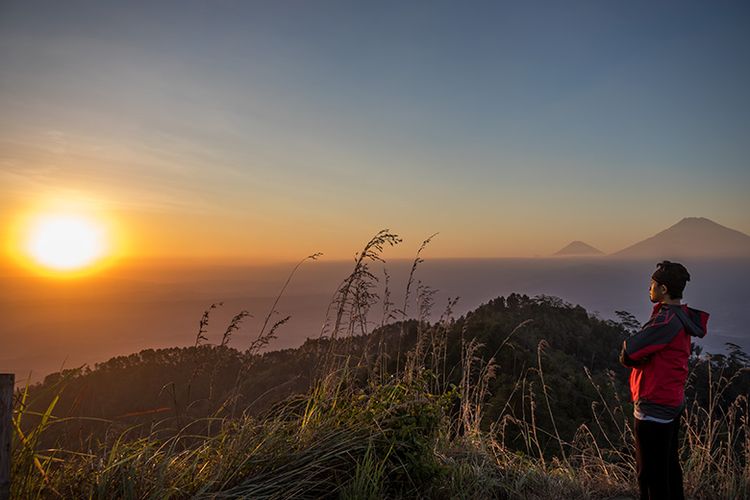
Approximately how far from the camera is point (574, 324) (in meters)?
26.0

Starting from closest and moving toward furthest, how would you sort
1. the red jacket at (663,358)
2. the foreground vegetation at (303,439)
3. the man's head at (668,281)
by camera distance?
the foreground vegetation at (303,439) → the red jacket at (663,358) → the man's head at (668,281)

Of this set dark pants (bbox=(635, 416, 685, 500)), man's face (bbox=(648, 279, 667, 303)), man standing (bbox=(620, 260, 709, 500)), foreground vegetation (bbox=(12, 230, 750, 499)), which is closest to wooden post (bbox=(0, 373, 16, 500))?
foreground vegetation (bbox=(12, 230, 750, 499))

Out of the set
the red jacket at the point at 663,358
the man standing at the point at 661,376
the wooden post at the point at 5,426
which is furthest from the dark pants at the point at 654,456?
the wooden post at the point at 5,426

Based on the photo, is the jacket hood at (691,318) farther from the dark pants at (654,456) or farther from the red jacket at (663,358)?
the dark pants at (654,456)

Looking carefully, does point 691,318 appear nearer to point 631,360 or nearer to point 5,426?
point 631,360

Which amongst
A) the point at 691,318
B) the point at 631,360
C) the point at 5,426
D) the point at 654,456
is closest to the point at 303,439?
the point at 5,426

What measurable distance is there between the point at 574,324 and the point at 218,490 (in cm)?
2650

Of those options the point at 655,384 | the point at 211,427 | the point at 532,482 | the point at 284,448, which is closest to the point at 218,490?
the point at 284,448

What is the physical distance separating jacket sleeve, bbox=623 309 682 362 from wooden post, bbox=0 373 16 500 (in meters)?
3.64

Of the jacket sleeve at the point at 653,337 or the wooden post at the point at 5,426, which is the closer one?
the wooden post at the point at 5,426

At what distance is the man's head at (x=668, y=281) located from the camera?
3367 millimetres

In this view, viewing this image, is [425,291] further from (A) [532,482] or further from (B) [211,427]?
(B) [211,427]

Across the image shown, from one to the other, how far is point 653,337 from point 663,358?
0.18 metres

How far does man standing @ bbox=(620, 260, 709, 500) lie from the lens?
326 cm
